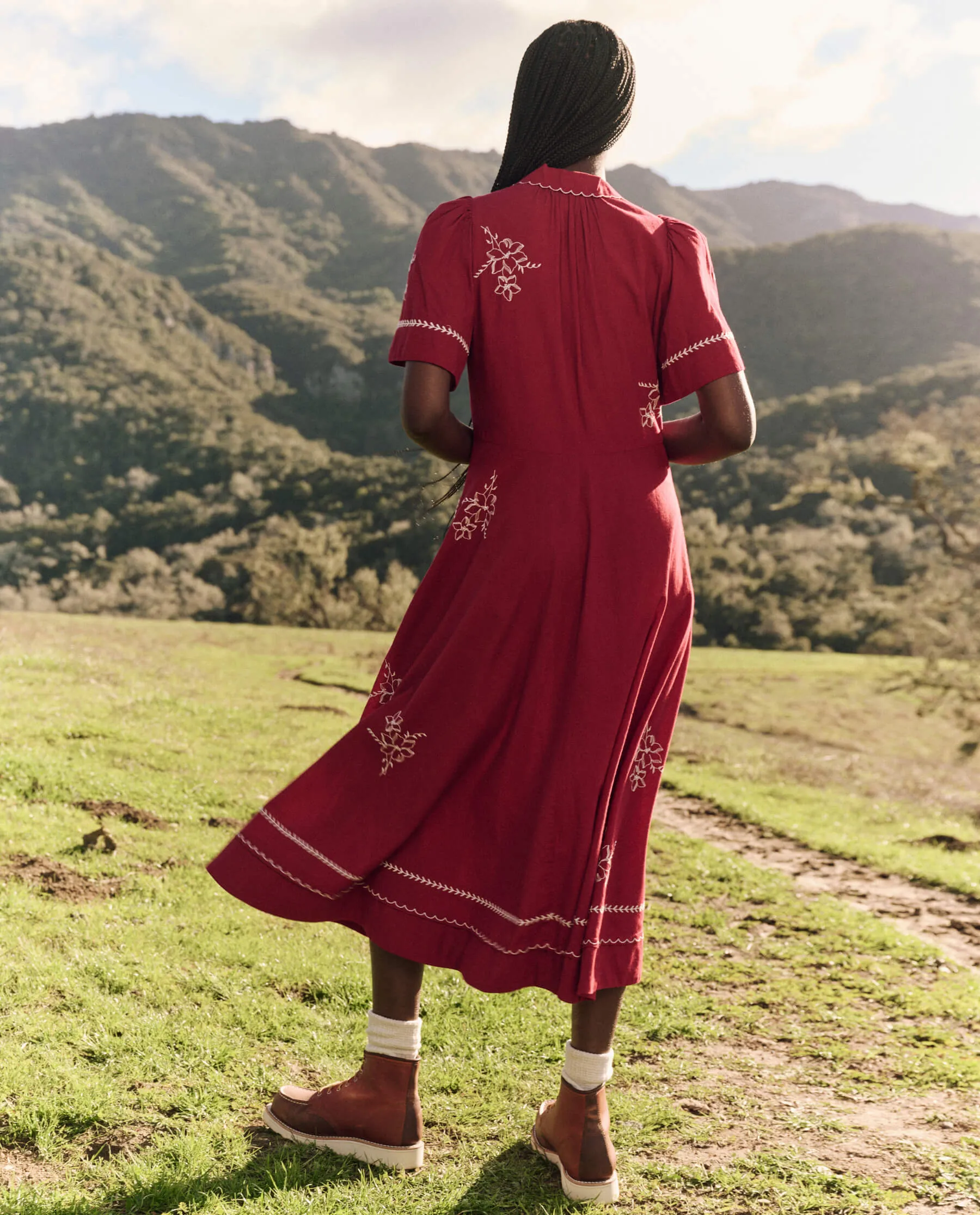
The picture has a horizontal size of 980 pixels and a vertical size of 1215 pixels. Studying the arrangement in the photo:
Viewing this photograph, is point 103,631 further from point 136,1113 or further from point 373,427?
point 373,427

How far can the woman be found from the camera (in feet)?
7.80

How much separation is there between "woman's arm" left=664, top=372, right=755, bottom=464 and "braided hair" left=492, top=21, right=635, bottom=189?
2.30ft

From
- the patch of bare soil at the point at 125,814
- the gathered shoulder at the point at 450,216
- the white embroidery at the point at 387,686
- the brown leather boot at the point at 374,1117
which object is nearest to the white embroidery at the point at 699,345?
the gathered shoulder at the point at 450,216

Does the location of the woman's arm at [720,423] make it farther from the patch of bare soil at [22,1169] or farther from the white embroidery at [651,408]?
the patch of bare soil at [22,1169]

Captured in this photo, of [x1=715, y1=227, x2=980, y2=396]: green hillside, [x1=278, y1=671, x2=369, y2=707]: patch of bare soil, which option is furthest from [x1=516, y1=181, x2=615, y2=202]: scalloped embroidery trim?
[x1=715, y1=227, x2=980, y2=396]: green hillside

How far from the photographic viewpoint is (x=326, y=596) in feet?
149

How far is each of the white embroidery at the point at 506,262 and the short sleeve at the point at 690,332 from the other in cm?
36

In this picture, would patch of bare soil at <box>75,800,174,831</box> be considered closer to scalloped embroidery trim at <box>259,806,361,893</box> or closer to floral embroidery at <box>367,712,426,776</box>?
scalloped embroidery trim at <box>259,806,361,893</box>

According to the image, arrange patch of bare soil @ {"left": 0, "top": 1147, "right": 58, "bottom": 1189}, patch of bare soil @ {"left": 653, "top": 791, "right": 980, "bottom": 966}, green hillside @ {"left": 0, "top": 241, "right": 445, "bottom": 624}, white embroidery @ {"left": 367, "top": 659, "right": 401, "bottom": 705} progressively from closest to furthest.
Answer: patch of bare soil @ {"left": 0, "top": 1147, "right": 58, "bottom": 1189}, white embroidery @ {"left": 367, "top": 659, "right": 401, "bottom": 705}, patch of bare soil @ {"left": 653, "top": 791, "right": 980, "bottom": 966}, green hillside @ {"left": 0, "top": 241, "right": 445, "bottom": 624}

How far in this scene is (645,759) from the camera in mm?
2512

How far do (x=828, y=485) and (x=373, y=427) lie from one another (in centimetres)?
8709

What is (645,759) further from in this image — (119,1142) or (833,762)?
(833,762)

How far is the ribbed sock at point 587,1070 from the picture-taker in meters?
2.46

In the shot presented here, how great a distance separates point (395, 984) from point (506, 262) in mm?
1819
